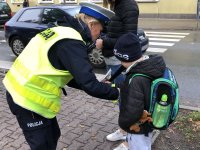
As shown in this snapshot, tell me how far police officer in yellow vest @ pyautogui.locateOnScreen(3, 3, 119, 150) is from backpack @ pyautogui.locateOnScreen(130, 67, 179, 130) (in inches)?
11.7

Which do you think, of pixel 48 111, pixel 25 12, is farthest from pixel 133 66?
pixel 25 12

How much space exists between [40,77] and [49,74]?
0.07 meters

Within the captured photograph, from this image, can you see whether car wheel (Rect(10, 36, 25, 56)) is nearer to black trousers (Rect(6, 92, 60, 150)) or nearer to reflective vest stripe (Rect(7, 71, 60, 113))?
black trousers (Rect(6, 92, 60, 150))

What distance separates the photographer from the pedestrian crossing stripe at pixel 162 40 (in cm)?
1150

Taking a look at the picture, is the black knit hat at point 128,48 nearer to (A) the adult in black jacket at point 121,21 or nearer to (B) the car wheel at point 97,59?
(A) the adult in black jacket at point 121,21

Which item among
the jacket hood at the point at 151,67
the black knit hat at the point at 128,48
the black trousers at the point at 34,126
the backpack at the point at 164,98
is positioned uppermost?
the black knit hat at the point at 128,48

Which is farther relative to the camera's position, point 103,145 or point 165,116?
point 103,145

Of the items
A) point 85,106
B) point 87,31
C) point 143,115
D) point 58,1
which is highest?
point 87,31

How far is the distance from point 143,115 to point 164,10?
60.2ft

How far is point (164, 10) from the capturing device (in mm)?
20172

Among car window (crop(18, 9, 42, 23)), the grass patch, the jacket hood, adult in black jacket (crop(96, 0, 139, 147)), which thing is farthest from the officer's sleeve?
car window (crop(18, 9, 42, 23))

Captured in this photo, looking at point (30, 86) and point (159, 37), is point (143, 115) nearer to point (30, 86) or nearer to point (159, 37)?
point (30, 86)

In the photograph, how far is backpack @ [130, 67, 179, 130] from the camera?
2.54m

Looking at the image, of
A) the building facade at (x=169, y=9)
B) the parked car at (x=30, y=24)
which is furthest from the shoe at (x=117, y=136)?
the building facade at (x=169, y=9)
